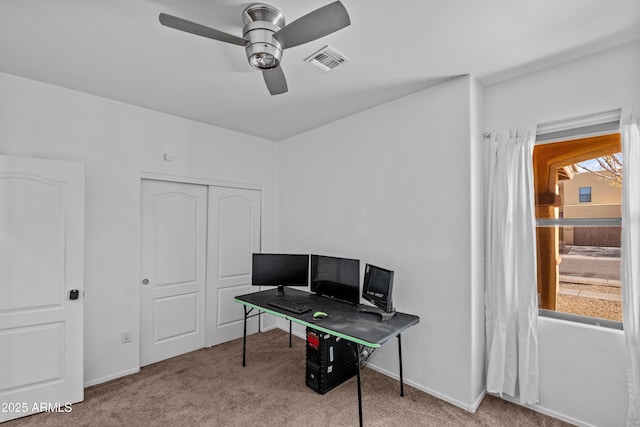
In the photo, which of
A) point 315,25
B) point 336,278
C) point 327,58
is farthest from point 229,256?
point 315,25

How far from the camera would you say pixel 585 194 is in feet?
7.68

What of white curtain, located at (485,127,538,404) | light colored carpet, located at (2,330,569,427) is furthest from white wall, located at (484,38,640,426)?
light colored carpet, located at (2,330,569,427)

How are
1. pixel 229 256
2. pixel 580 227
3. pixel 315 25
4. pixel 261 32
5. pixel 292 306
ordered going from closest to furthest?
pixel 315 25, pixel 261 32, pixel 580 227, pixel 292 306, pixel 229 256

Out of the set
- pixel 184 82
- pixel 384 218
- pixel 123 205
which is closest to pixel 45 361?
pixel 123 205

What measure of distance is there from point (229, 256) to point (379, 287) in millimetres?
2103

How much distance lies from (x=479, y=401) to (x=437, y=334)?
596 millimetres

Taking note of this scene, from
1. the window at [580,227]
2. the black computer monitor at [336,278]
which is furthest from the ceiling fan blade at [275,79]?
the window at [580,227]

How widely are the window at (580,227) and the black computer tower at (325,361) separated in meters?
1.75

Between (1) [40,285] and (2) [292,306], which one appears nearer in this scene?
(1) [40,285]

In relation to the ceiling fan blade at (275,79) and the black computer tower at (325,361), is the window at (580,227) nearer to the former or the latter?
the black computer tower at (325,361)

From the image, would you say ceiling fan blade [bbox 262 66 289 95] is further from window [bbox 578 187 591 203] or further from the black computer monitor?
window [bbox 578 187 591 203]

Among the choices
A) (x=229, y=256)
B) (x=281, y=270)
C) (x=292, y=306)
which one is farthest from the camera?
(x=229, y=256)

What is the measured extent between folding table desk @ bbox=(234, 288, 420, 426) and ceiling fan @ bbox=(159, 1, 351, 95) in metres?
1.89

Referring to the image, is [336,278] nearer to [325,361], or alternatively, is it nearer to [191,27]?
[325,361]
